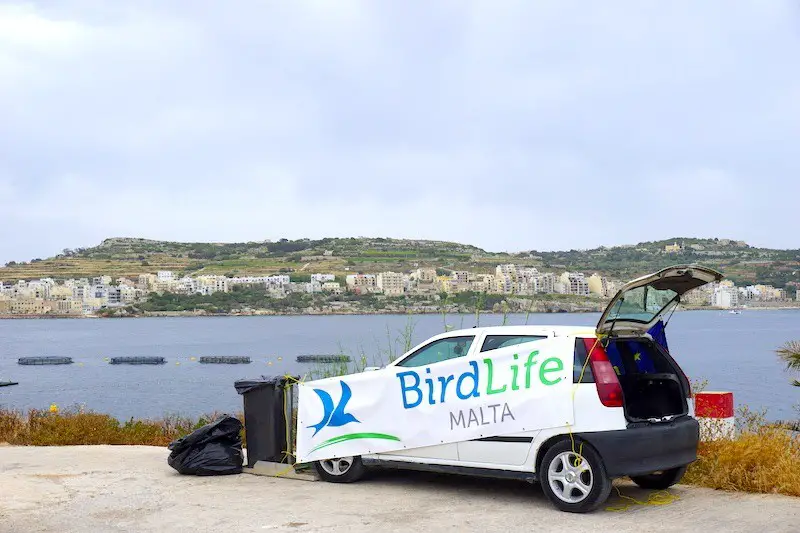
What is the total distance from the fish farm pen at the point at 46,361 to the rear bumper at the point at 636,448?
3348 inches

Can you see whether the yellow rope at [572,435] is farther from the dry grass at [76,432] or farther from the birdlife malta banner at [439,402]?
the dry grass at [76,432]

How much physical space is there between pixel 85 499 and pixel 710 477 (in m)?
6.52

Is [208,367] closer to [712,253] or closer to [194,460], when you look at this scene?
[194,460]

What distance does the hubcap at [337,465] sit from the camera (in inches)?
396

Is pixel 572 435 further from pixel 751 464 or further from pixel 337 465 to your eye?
pixel 337 465

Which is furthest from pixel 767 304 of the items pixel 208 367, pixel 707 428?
pixel 707 428

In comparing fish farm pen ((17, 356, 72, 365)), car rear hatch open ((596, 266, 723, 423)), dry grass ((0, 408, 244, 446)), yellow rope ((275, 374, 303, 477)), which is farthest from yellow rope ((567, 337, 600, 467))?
fish farm pen ((17, 356, 72, 365))

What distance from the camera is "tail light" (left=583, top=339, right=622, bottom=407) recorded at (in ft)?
26.6

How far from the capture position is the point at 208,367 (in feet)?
257

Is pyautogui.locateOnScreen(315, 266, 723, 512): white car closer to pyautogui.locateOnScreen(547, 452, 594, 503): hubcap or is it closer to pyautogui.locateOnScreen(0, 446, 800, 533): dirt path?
pyautogui.locateOnScreen(547, 452, 594, 503): hubcap

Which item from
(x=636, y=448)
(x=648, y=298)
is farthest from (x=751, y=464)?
(x=648, y=298)

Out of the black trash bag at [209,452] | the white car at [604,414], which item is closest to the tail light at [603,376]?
the white car at [604,414]

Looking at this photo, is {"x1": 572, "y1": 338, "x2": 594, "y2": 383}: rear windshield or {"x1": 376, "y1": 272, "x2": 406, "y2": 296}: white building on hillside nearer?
{"x1": 572, "y1": 338, "x2": 594, "y2": 383}: rear windshield

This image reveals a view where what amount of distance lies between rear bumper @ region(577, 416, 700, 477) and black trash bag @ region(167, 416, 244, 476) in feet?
15.2
